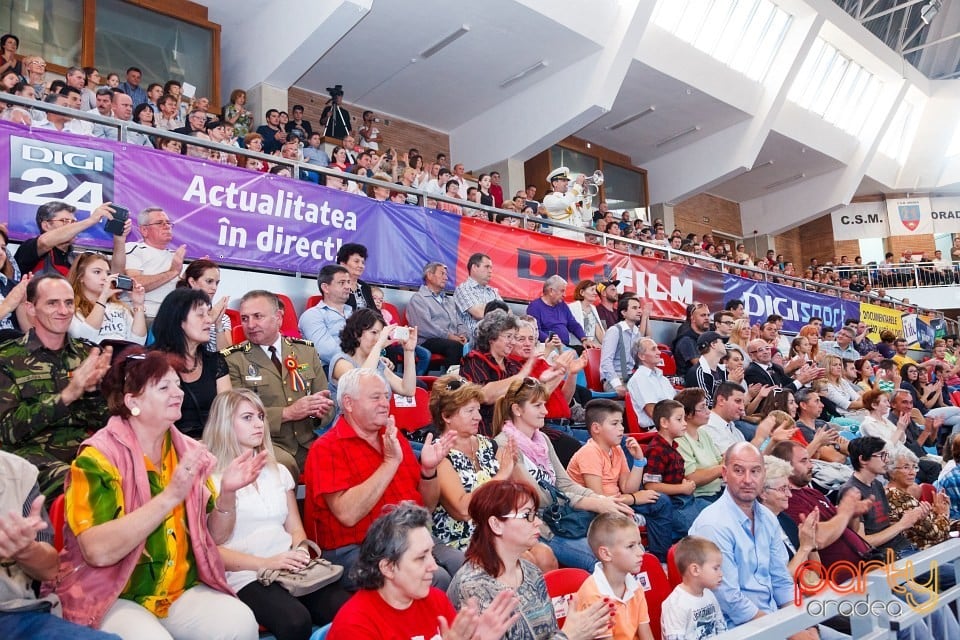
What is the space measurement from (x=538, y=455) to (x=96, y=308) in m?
2.29

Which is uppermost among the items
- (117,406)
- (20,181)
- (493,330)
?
(20,181)

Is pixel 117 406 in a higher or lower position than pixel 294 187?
lower

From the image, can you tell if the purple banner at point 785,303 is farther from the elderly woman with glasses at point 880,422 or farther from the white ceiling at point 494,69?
the elderly woman with glasses at point 880,422

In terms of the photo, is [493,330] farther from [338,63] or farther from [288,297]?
[338,63]

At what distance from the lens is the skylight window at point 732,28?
12761mm

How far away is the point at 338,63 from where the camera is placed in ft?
36.7

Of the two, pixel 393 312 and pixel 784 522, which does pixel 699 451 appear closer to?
pixel 784 522

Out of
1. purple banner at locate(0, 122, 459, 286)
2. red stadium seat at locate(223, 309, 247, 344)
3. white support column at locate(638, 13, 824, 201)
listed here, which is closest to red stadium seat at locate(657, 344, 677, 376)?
purple banner at locate(0, 122, 459, 286)

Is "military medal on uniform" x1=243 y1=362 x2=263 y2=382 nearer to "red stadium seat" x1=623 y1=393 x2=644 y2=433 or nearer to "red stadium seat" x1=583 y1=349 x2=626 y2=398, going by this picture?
"red stadium seat" x1=623 y1=393 x2=644 y2=433

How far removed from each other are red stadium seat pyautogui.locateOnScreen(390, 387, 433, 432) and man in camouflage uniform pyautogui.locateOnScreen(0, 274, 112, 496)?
1719 millimetres

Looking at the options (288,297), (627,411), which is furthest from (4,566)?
(627,411)

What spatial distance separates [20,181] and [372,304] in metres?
2.37

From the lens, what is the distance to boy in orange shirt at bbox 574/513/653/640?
2.78m

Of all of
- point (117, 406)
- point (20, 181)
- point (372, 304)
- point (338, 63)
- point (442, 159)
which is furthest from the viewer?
point (338, 63)
